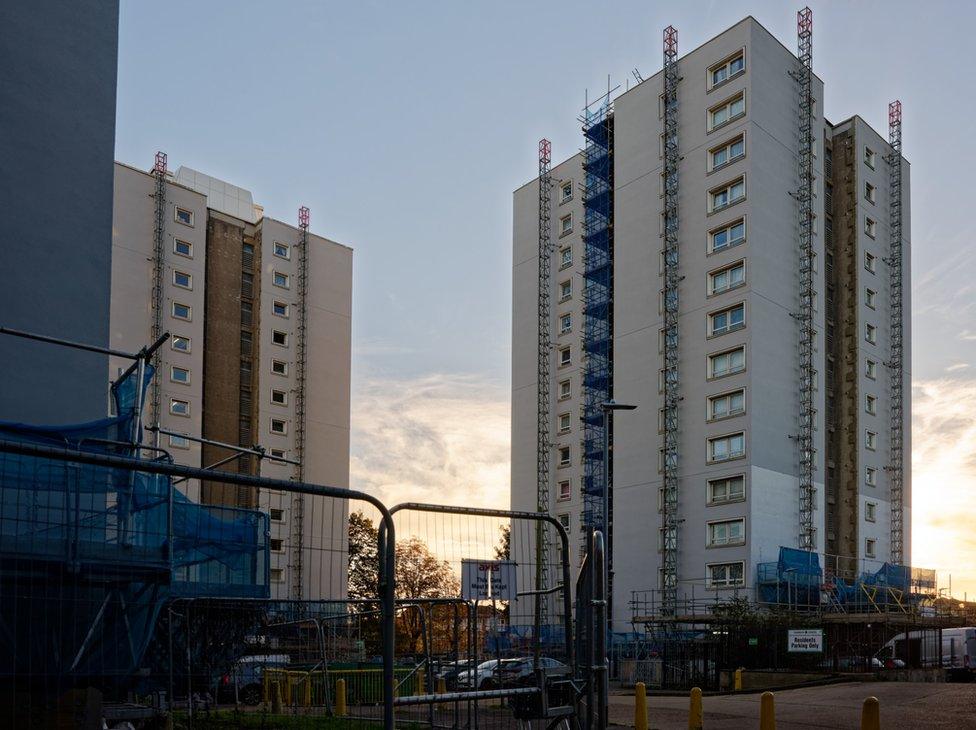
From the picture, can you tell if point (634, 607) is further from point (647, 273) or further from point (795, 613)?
point (647, 273)

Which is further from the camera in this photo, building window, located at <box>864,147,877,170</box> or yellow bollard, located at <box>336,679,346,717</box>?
building window, located at <box>864,147,877,170</box>

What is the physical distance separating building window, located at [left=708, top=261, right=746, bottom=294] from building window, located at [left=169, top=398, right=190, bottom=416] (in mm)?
35493

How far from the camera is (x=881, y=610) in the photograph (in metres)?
50.6

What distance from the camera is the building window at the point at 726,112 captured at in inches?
2286

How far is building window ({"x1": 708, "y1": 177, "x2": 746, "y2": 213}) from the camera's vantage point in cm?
5706

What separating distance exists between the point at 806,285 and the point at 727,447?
11.0 meters

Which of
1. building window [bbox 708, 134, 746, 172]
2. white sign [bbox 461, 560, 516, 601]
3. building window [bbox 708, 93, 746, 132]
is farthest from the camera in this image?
building window [bbox 708, 93, 746, 132]

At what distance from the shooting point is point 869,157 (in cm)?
6662

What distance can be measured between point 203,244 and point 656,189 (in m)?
32.2

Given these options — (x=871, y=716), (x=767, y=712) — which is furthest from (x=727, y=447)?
(x=871, y=716)

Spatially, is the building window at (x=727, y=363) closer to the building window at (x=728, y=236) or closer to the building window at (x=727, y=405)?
the building window at (x=727, y=405)

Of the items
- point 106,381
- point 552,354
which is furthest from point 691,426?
point 106,381

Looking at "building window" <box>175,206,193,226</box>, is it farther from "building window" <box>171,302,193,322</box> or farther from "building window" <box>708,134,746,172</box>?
"building window" <box>708,134,746,172</box>

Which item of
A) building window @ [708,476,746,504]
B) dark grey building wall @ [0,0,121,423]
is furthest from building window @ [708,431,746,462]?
dark grey building wall @ [0,0,121,423]
